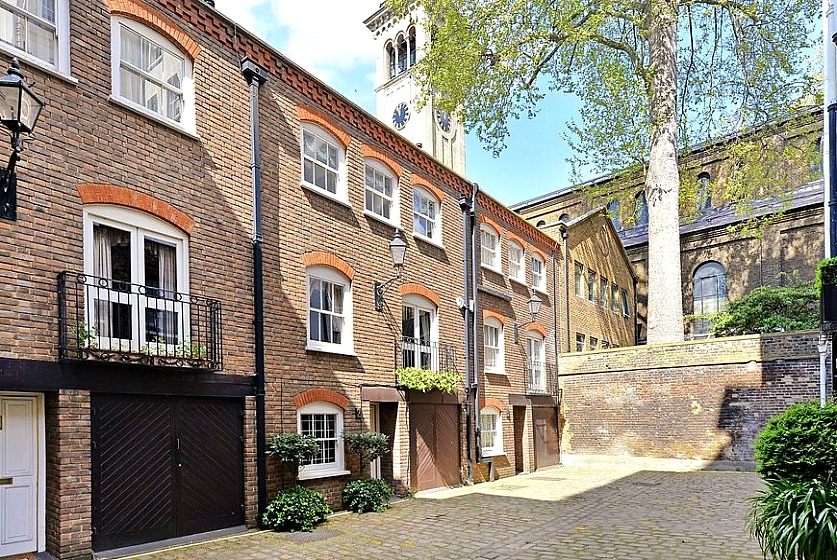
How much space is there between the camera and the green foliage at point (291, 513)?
9.86 m

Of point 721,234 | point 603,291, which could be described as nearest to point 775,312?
point 603,291

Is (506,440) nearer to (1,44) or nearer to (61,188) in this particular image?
(61,188)

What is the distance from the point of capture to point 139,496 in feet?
27.5

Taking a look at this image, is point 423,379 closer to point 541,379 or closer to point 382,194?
point 382,194

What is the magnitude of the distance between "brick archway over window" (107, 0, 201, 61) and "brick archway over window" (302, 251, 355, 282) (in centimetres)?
363

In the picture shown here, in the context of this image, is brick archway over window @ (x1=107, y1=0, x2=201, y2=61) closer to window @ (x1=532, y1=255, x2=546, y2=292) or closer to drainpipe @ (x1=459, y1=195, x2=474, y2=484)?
drainpipe @ (x1=459, y1=195, x2=474, y2=484)

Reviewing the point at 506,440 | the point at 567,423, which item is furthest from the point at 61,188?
the point at 567,423

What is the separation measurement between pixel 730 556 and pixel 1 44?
395 inches

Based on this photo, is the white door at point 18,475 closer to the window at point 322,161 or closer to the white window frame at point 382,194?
the window at point 322,161

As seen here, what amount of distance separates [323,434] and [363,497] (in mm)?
1273

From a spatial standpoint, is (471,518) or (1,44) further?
(471,518)

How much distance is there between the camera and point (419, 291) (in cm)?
1495

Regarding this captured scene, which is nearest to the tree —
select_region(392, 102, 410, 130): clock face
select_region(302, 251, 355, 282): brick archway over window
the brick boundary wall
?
the brick boundary wall

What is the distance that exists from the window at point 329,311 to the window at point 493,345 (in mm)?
6133
